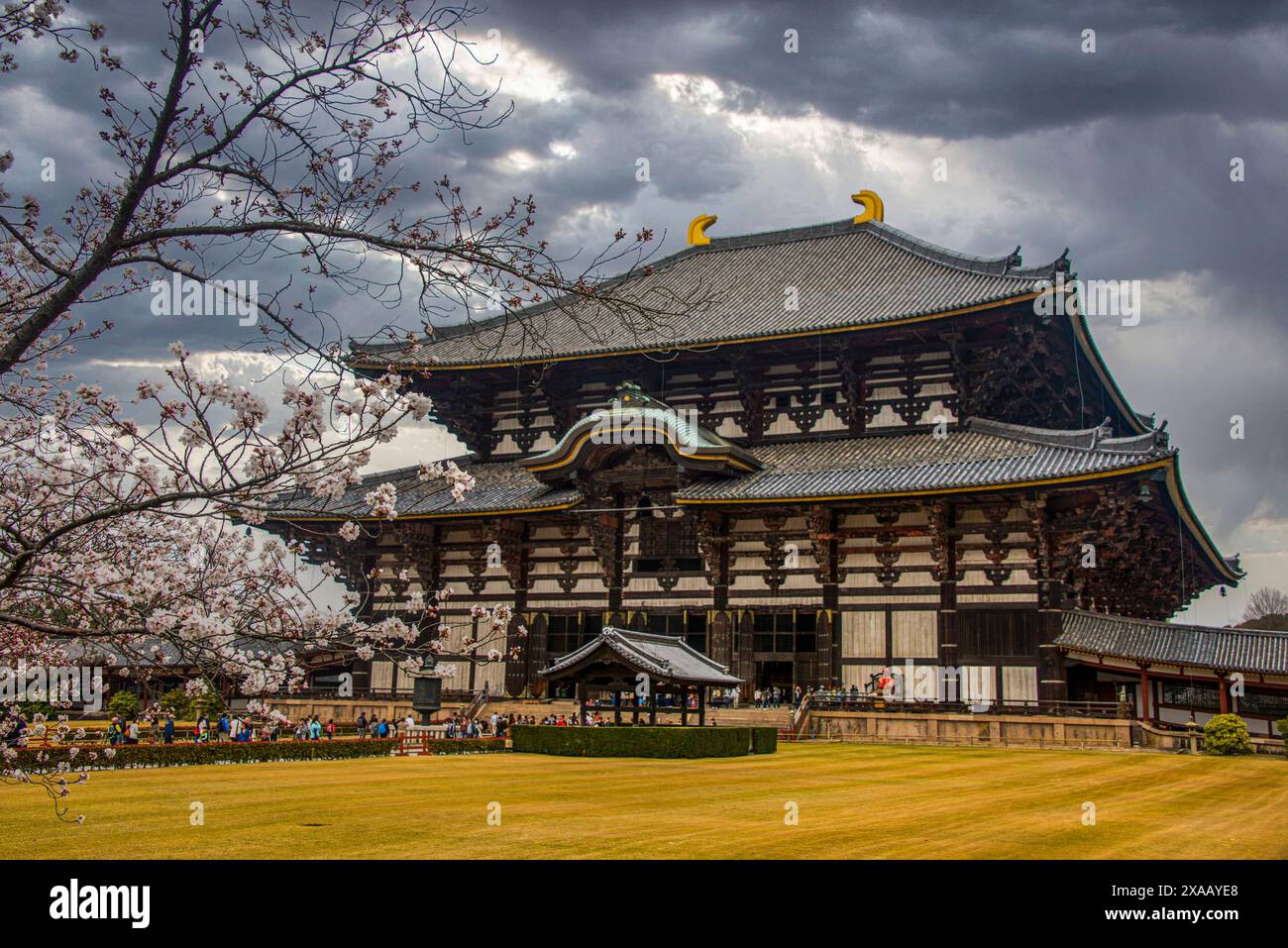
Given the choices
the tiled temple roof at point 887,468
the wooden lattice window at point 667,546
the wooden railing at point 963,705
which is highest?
the tiled temple roof at point 887,468

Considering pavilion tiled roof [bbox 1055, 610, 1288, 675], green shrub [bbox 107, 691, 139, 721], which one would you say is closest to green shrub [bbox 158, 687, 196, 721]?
green shrub [bbox 107, 691, 139, 721]

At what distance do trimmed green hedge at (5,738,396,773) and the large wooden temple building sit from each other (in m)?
7.51

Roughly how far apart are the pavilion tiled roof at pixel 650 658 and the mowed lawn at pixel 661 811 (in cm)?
383

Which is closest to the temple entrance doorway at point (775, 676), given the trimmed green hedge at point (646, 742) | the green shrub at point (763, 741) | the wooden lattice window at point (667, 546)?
the wooden lattice window at point (667, 546)

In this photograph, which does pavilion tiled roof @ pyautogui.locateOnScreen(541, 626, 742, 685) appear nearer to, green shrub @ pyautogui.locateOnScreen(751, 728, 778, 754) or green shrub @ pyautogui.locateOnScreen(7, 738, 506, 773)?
green shrub @ pyautogui.locateOnScreen(751, 728, 778, 754)

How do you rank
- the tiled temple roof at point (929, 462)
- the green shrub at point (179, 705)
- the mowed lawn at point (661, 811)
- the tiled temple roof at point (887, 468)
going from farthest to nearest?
1. the green shrub at point (179, 705)
2. the tiled temple roof at point (887, 468)
3. the tiled temple roof at point (929, 462)
4. the mowed lawn at point (661, 811)

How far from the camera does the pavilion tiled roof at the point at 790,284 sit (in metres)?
41.1

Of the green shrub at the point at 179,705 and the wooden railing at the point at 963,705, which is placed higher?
the wooden railing at the point at 963,705

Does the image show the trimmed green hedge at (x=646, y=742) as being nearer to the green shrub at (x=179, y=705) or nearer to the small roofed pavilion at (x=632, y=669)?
the small roofed pavilion at (x=632, y=669)

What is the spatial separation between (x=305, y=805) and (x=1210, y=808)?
44.8 feet

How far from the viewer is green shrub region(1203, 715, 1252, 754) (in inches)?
1270

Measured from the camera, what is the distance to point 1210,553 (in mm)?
47531
